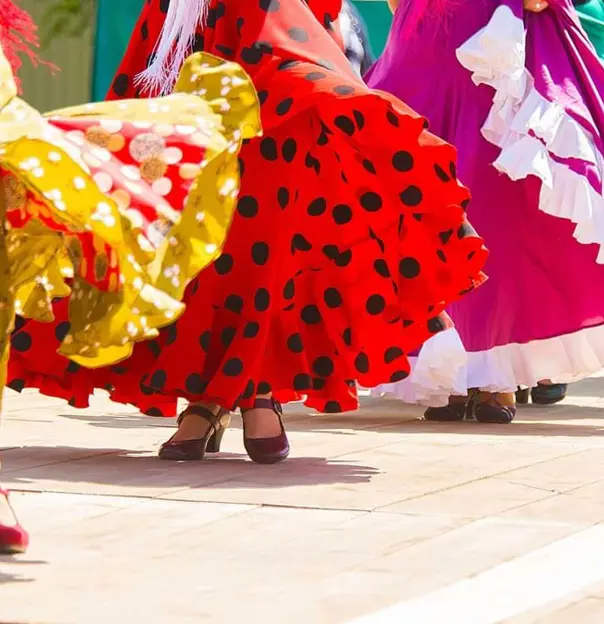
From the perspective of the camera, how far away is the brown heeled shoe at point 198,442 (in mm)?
4363

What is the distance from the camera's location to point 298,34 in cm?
429

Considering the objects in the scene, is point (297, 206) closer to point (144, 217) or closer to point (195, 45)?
point (195, 45)

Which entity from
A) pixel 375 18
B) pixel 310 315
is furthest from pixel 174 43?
pixel 375 18

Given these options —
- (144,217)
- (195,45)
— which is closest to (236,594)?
(144,217)

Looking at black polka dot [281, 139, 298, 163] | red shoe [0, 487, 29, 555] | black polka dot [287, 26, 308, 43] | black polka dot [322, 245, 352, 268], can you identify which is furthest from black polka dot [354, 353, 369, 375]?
red shoe [0, 487, 29, 555]

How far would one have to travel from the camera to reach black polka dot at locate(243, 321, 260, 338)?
4.24 meters

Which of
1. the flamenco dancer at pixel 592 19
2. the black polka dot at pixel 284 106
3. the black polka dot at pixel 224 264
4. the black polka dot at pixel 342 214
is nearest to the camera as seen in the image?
the black polka dot at pixel 284 106

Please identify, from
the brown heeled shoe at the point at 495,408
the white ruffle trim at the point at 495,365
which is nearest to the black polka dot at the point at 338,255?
the white ruffle trim at the point at 495,365

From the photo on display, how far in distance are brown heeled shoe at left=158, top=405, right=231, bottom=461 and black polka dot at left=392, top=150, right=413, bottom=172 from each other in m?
0.80

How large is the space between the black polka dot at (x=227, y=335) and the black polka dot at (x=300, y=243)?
0.29 meters

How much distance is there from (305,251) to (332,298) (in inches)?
5.6

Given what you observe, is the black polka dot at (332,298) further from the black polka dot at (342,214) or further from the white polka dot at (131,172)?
the white polka dot at (131,172)

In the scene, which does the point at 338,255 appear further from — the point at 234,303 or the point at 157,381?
the point at 157,381

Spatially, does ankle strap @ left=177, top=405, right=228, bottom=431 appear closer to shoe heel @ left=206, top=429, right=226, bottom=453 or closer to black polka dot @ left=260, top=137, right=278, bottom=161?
shoe heel @ left=206, top=429, right=226, bottom=453
